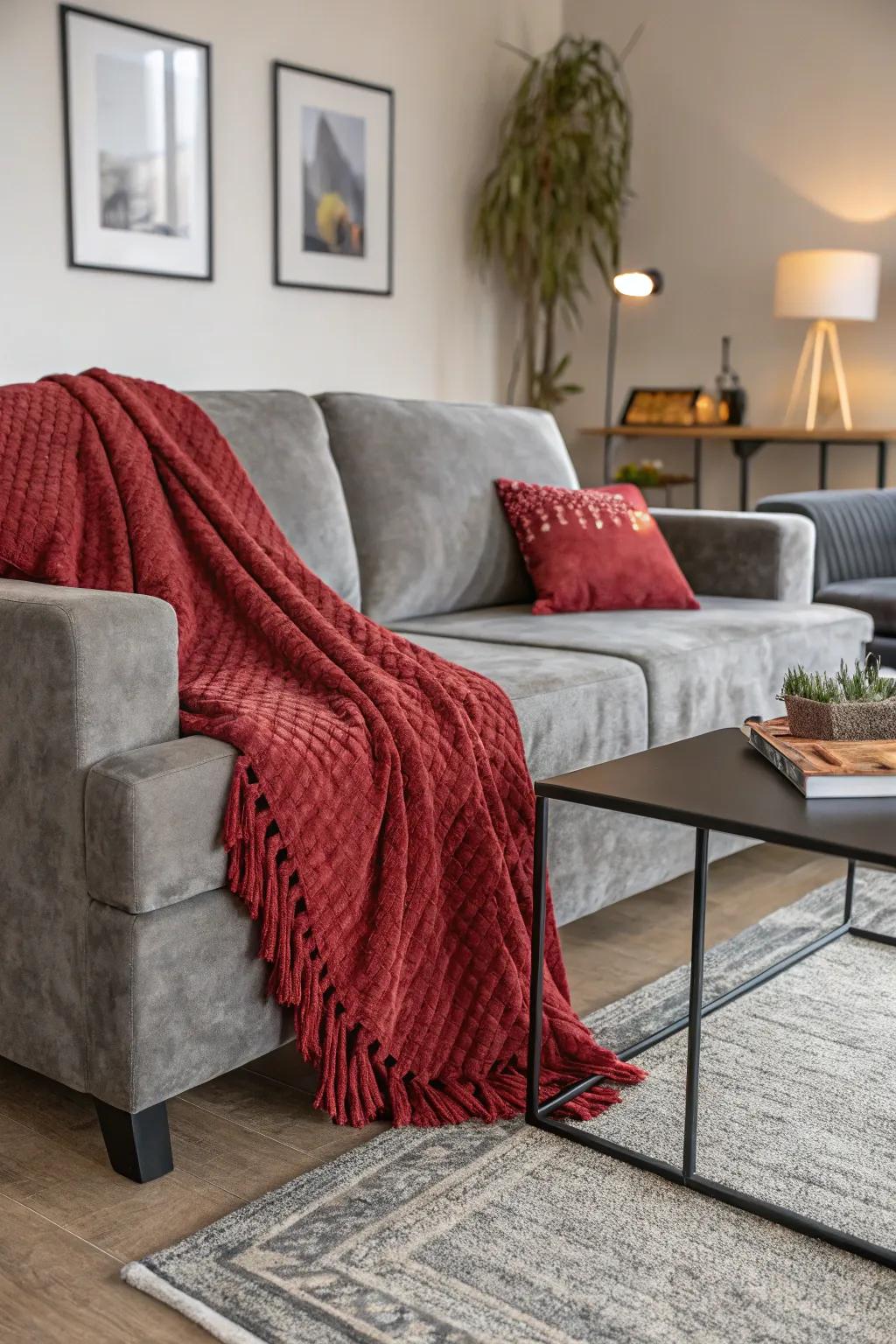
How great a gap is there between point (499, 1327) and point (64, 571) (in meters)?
1.12

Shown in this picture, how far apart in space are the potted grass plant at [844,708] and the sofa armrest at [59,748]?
0.77 meters

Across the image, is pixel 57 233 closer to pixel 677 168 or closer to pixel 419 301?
pixel 419 301

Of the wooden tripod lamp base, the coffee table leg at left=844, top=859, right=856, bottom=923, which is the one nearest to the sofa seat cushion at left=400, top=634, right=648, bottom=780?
the coffee table leg at left=844, top=859, right=856, bottom=923

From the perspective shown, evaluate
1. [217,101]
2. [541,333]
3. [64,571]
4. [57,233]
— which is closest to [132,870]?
[64,571]

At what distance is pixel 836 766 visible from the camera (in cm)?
156

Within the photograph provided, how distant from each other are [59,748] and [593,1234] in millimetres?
796

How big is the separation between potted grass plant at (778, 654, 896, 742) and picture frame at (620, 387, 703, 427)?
3386mm

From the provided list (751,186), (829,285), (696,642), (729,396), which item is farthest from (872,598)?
(751,186)

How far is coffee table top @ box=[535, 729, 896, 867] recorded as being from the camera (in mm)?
1391

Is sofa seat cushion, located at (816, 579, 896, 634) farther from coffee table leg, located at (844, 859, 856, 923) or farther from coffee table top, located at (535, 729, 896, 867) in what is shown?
coffee table top, located at (535, 729, 896, 867)

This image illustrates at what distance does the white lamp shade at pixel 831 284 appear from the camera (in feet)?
14.1

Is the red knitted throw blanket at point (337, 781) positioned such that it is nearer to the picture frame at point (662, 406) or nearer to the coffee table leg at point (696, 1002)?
the coffee table leg at point (696, 1002)

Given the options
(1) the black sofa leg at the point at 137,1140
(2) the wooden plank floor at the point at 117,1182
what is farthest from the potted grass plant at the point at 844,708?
(1) the black sofa leg at the point at 137,1140

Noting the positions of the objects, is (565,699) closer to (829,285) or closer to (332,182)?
(829,285)
